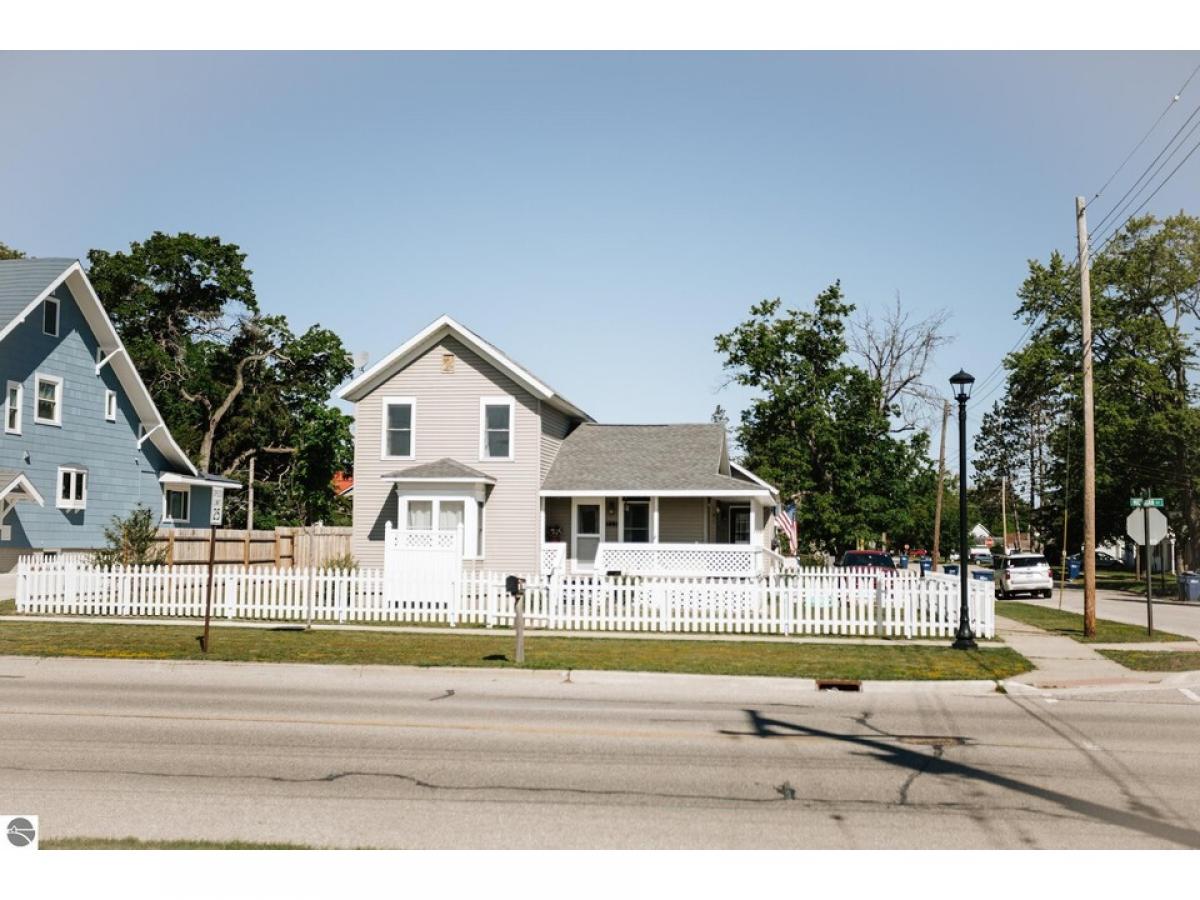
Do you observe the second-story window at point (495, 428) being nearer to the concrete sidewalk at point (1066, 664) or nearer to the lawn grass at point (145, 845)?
the concrete sidewalk at point (1066, 664)

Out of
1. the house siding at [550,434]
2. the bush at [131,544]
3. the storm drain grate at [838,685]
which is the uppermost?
the house siding at [550,434]

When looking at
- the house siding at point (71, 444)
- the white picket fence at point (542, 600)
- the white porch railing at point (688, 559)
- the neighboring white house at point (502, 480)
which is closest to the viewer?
the white picket fence at point (542, 600)

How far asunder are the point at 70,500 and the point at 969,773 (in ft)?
115

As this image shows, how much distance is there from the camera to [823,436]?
159ft

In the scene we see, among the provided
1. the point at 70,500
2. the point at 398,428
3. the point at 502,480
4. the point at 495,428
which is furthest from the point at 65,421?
the point at 502,480

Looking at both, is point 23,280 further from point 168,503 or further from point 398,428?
point 398,428

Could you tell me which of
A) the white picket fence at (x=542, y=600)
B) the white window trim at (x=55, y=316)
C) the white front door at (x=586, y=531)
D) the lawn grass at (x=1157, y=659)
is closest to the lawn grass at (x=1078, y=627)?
the lawn grass at (x=1157, y=659)

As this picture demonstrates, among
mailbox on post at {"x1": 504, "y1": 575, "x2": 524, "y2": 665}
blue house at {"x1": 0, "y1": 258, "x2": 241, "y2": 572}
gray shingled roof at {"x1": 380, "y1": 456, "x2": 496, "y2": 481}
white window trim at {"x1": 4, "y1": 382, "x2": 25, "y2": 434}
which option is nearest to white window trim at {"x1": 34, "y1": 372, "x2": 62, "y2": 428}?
blue house at {"x1": 0, "y1": 258, "x2": 241, "y2": 572}

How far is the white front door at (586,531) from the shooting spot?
1399 inches

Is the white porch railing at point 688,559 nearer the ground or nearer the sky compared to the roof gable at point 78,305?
nearer the ground

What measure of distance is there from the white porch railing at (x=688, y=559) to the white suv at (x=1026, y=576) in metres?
15.5

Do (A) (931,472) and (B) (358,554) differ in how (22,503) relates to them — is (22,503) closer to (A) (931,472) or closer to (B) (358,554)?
(B) (358,554)

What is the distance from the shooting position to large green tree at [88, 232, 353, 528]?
193ft

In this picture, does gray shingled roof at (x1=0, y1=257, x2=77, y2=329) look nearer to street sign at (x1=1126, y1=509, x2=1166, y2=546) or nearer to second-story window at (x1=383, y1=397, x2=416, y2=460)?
second-story window at (x1=383, y1=397, x2=416, y2=460)
